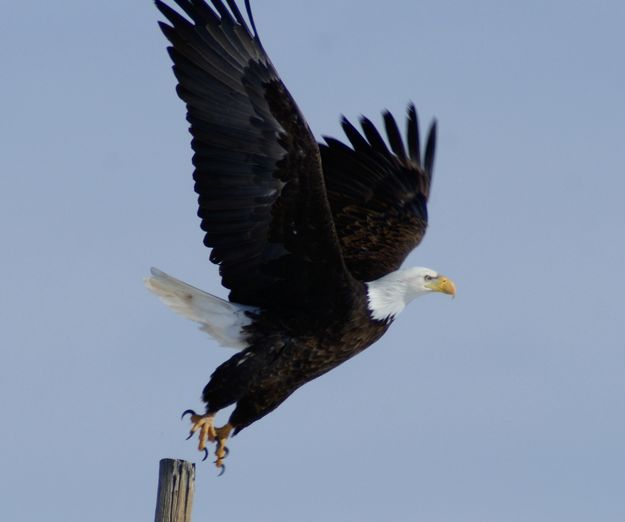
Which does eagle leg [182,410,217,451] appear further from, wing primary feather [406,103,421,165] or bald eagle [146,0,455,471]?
wing primary feather [406,103,421,165]

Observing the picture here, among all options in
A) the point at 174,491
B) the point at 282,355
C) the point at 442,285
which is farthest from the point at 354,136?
the point at 174,491

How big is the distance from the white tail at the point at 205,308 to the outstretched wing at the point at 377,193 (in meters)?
1.28

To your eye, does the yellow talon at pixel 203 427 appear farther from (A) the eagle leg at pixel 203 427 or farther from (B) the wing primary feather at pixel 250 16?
(B) the wing primary feather at pixel 250 16

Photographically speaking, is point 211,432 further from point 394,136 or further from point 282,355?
point 394,136

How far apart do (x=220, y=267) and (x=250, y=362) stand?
55cm

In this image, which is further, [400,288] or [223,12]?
[400,288]

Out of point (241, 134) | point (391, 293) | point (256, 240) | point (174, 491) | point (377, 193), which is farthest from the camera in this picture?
point (377, 193)

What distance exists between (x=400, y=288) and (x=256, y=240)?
3.78ft

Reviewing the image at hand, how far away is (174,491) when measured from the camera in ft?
21.0

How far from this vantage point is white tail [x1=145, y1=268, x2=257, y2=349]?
8.67 m

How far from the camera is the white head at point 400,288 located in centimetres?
888

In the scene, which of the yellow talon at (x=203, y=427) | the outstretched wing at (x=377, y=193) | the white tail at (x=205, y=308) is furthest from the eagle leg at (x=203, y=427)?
the outstretched wing at (x=377, y=193)

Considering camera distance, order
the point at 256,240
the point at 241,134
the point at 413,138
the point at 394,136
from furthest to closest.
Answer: the point at 413,138, the point at 394,136, the point at 256,240, the point at 241,134

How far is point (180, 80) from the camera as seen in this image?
827cm
